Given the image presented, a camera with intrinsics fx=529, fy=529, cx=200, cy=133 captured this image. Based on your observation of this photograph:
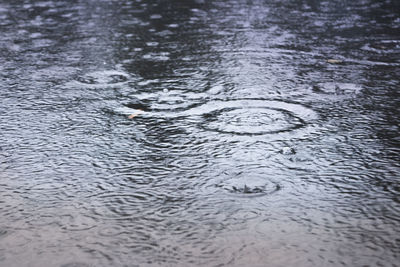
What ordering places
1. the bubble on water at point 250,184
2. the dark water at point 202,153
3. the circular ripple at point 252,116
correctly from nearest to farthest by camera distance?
the dark water at point 202,153 < the bubble on water at point 250,184 < the circular ripple at point 252,116

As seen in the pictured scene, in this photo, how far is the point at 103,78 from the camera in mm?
4766

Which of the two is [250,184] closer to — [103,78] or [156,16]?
[103,78]

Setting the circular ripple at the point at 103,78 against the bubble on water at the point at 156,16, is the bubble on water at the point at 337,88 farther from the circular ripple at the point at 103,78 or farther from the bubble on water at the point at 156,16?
the bubble on water at the point at 156,16

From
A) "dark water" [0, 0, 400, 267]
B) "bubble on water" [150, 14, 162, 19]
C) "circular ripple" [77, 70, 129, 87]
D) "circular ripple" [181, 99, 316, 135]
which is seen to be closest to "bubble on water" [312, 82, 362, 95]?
"dark water" [0, 0, 400, 267]

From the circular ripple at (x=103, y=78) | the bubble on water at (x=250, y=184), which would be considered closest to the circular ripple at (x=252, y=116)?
the bubble on water at (x=250, y=184)

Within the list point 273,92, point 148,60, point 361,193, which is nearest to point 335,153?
point 361,193

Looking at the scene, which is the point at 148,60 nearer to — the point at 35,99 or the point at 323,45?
the point at 35,99

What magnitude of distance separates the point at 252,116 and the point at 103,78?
174 centimetres

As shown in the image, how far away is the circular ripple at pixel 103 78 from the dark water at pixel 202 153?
0.03 meters

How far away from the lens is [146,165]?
2852mm

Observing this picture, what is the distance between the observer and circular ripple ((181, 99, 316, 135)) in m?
3.37

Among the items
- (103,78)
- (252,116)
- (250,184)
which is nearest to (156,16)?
(103,78)

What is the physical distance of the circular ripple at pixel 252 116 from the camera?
3.37 m

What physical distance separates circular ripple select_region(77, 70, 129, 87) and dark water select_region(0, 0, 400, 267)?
0.03 metres
